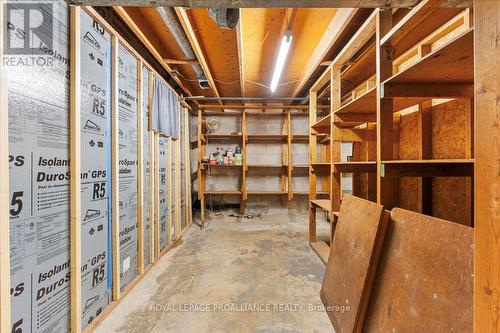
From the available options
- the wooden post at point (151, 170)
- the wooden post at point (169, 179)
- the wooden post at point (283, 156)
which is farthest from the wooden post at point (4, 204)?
the wooden post at point (283, 156)

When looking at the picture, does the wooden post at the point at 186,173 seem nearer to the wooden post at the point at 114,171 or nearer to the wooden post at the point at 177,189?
the wooden post at the point at 177,189

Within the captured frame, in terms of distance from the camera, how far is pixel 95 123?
1607mm

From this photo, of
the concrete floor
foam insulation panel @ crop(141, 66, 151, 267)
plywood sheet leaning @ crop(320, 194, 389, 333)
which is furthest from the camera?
foam insulation panel @ crop(141, 66, 151, 267)

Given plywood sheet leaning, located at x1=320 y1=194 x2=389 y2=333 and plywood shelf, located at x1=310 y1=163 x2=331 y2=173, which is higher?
plywood shelf, located at x1=310 y1=163 x2=331 y2=173

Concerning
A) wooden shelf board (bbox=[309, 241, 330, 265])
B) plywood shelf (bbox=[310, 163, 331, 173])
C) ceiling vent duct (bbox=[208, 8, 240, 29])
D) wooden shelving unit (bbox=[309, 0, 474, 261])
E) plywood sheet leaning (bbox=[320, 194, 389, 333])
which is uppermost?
ceiling vent duct (bbox=[208, 8, 240, 29])

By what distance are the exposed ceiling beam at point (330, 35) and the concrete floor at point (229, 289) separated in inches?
96.8

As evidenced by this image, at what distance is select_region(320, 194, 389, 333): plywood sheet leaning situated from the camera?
4.59 ft

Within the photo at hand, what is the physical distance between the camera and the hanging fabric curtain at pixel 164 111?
254cm

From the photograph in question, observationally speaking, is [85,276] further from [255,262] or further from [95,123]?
[255,262]

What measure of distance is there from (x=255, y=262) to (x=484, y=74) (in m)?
2.43

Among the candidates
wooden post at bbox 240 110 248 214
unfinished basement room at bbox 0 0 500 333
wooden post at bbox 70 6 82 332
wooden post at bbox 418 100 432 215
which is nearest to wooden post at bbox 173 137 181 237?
unfinished basement room at bbox 0 0 500 333

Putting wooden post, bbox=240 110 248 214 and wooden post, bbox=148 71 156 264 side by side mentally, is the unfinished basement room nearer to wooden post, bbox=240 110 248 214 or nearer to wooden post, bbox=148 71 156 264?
wooden post, bbox=148 71 156 264

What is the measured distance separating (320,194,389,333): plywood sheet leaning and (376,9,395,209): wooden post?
0.43ft

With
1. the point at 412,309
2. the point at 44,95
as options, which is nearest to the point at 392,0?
the point at 412,309
